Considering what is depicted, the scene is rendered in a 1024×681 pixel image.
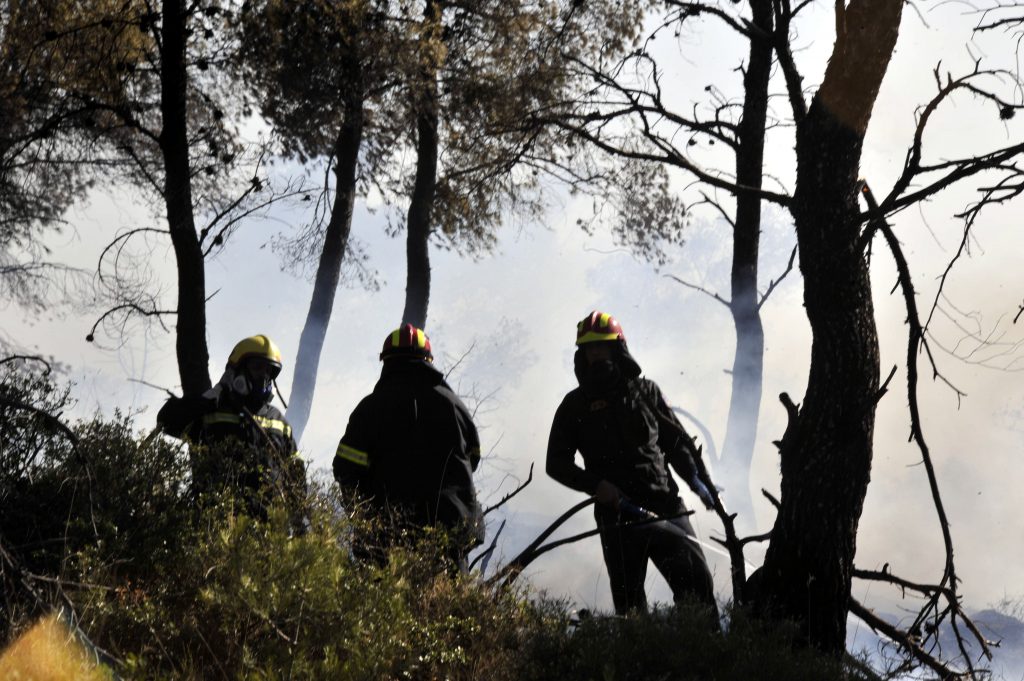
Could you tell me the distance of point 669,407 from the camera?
21.7 feet

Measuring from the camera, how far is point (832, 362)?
573 cm

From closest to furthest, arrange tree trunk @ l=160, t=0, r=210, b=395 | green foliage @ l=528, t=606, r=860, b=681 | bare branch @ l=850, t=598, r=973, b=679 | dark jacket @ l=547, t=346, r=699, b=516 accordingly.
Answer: green foliage @ l=528, t=606, r=860, b=681 → bare branch @ l=850, t=598, r=973, b=679 → dark jacket @ l=547, t=346, r=699, b=516 → tree trunk @ l=160, t=0, r=210, b=395

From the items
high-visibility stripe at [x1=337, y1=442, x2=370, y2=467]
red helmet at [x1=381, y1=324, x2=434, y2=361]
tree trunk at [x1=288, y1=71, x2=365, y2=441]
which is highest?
tree trunk at [x1=288, y1=71, x2=365, y2=441]

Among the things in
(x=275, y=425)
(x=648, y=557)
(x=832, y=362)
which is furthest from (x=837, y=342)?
(x=275, y=425)

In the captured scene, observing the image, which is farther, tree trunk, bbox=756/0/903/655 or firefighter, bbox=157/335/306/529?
tree trunk, bbox=756/0/903/655

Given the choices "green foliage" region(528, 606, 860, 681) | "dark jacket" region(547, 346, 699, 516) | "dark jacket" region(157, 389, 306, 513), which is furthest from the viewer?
"dark jacket" region(547, 346, 699, 516)

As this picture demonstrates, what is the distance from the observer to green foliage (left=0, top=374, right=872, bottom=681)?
4.12 metres

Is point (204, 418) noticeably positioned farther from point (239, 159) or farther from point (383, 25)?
point (383, 25)

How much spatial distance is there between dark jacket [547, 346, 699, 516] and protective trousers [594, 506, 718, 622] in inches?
6.3

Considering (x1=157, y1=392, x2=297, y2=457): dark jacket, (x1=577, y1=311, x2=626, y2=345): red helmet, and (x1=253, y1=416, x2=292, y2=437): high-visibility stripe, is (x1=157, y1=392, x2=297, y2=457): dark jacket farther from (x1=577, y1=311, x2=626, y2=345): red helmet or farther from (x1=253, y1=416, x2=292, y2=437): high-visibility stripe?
(x1=577, y1=311, x2=626, y2=345): red helmet

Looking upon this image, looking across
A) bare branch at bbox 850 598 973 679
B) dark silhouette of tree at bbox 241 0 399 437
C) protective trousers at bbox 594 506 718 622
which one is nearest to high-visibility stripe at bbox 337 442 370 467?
protective trousers at bbox 594 506 718 622

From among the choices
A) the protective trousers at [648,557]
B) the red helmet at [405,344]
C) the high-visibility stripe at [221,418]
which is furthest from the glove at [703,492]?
the high-visibility stripe at [221,418]

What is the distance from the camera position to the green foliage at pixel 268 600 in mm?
4125

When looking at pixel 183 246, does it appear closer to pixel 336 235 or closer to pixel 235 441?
pixel 235 441
